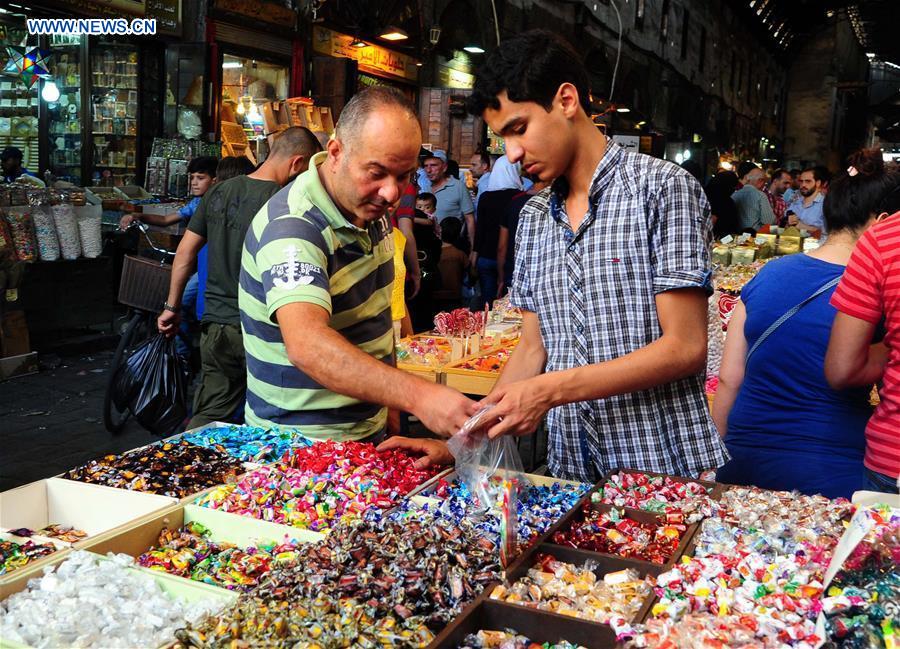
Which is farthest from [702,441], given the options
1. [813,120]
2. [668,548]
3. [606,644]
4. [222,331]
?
[813,120]

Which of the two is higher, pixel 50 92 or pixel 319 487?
pixel 50 92

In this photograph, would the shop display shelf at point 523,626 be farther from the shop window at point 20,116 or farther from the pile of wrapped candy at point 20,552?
the shop window at point 20,116

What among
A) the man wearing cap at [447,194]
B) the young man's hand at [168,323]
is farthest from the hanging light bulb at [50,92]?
the young man's hand at [168,323]

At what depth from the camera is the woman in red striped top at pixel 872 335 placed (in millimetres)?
2395

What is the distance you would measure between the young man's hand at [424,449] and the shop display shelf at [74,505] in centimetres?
62

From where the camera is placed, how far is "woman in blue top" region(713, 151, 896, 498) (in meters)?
2.69

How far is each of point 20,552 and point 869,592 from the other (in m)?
1.67

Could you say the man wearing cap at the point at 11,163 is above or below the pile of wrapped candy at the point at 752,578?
above

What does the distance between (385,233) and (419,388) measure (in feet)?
2.48

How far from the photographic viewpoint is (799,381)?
278cm

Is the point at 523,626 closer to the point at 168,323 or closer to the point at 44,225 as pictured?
the point at 168,323

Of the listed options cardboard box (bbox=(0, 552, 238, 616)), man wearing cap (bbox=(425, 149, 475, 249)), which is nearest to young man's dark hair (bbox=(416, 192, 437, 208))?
man wearing cap (bbox=(425, 149, 475, 249))

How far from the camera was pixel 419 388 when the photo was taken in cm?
209

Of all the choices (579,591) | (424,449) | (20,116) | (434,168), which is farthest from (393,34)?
(579,591)
